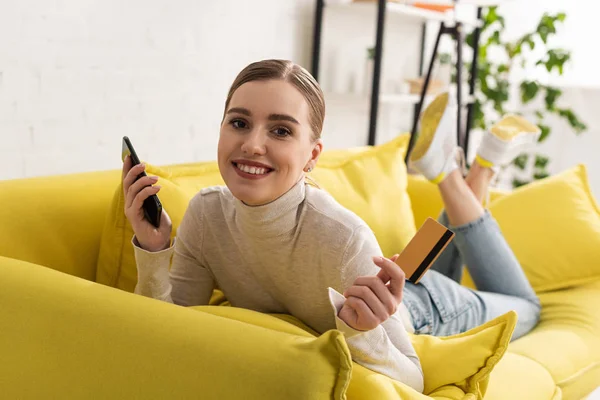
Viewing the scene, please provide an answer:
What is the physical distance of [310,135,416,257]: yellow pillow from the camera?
196 centimetres

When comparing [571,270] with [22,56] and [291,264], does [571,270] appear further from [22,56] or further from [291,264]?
[22,56]

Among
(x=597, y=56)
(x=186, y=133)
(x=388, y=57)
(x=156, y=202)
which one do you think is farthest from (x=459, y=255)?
(x=597, y=56)

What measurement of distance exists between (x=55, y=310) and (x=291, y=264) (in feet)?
1.37

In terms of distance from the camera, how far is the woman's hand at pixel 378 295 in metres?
1.02

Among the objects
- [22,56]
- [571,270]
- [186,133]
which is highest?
[22,56]

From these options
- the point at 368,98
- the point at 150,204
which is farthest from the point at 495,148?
the point at 368,98

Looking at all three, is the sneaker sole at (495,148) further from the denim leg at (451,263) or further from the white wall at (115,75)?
the white wall at (115,75)

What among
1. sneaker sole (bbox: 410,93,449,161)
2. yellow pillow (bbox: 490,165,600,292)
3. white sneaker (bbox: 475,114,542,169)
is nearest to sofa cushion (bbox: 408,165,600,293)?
yellow pillow (bbox: 490,165,600,292)

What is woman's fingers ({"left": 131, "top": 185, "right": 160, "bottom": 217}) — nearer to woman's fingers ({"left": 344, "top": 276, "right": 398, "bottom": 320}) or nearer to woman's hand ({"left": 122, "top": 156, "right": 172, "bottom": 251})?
woman's hand ({"left": 122, "top": 156, "right": 172, "bottom": 251})

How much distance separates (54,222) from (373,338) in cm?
72

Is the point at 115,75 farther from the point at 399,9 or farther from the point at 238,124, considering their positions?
the point at 399,9

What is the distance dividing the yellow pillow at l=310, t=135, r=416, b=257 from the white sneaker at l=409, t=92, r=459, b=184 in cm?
9

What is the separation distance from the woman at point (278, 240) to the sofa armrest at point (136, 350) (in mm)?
177

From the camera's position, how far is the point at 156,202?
1.26 metres
